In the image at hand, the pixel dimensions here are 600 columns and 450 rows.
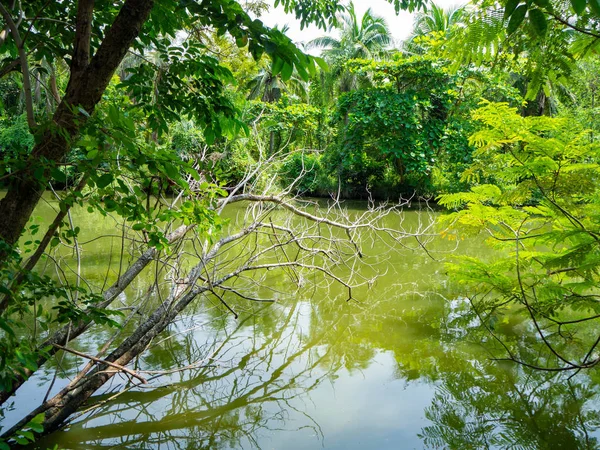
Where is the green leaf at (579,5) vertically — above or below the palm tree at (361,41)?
below

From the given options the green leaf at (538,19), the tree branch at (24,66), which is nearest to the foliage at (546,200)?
the green leaf at (538,19)

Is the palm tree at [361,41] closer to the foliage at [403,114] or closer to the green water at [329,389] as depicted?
the foliage at [403,114]

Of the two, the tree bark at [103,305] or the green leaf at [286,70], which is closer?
the green leaf at [286,70]

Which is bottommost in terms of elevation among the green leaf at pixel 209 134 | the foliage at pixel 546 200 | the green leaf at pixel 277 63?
the green leaf at pixel 277 63

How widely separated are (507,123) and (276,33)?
258 cm

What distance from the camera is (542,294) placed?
4.25 m

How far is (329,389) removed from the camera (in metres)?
4.03

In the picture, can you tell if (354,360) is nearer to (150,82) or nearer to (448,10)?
(150,82)

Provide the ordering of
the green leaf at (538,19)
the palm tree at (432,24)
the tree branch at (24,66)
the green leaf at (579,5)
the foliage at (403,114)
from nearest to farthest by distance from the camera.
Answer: the green leaf at (579,5) → the green leaf at (538,19) → the tree branch at (24,66) → the foliage at (403,114) → the palm tree at (432,24)

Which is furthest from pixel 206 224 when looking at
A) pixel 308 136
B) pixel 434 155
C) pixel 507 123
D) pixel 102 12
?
pixel 308 136

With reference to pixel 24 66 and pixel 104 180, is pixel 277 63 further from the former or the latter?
pixel 24 66

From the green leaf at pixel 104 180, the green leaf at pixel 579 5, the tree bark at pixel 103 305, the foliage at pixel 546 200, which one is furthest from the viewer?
the foliage at pixel 546 200

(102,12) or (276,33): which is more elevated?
(102,12)

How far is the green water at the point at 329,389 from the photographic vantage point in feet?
10.9
